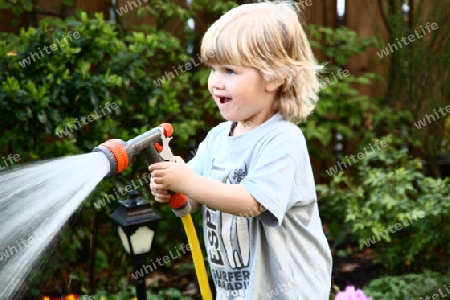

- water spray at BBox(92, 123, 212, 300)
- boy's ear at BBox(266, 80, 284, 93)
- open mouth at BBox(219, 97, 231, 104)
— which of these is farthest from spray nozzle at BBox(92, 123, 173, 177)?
boy's ear at BBox(266, 80, 284, 93)

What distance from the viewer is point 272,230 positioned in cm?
177

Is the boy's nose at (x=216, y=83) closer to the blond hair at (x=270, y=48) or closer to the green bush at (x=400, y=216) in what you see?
the blond hair at (x=270, y=48)

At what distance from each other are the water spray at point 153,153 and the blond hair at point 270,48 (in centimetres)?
27

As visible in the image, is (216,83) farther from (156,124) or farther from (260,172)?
(156,124)

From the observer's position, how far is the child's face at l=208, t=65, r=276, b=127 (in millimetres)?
1738

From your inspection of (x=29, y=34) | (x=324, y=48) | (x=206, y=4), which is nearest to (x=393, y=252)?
(x=324, y=48)

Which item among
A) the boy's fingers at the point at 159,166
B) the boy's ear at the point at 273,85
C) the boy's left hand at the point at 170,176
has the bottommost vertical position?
the boy's left hand at the point at 170,176

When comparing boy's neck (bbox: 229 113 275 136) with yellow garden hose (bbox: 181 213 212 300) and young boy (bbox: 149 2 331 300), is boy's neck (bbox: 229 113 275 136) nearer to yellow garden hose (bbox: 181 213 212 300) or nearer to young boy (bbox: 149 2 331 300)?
young boy (bbox: 149 2 331 300)

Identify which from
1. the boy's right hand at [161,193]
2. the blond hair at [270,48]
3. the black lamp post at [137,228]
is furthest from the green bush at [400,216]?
the boy's right hand at [161,193]

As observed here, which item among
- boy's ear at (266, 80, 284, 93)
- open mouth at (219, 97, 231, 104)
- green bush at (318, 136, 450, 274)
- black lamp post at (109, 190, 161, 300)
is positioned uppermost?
open mouth at (219, 97, 231, 104)

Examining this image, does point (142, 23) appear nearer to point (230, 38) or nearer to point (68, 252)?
point (68, 252)

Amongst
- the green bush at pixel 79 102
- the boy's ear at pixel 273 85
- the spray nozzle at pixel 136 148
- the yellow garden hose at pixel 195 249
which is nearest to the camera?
the spray nozzle at pixel 136 148

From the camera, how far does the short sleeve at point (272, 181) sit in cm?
165

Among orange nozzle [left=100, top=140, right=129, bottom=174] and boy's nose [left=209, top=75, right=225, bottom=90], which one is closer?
orange nozzle [left=100, top=140, right=129, bottom=174]
